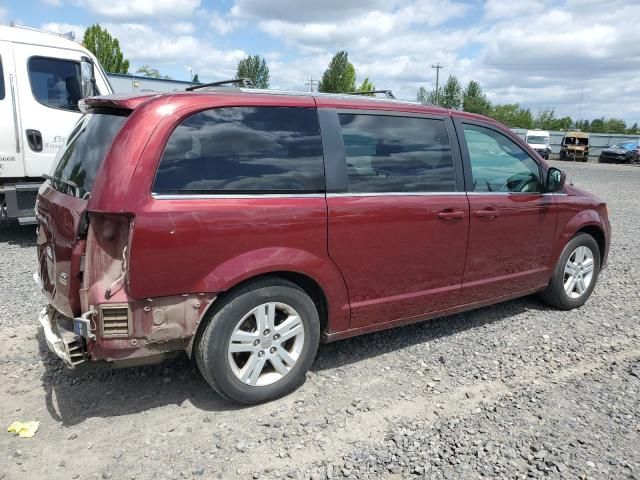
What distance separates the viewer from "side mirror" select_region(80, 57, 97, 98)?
282 inches

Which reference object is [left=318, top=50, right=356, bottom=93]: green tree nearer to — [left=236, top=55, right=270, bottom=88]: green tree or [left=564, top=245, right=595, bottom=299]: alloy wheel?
[left=236, top=55, right=270, bottom=88]: green tree

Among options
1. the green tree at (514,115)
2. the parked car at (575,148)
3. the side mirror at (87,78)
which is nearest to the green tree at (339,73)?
the parked car at (575,148)

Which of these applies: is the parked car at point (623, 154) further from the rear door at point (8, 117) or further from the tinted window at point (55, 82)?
the rear door at point (8, 117)

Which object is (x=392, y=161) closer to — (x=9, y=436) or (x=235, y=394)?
(x=235, y=394)

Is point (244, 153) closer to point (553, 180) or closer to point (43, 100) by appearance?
point (553, 180)

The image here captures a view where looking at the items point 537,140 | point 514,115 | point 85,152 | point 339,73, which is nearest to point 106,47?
point 339,73

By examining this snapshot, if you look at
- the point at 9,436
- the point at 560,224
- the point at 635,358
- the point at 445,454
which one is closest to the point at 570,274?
the point at 560,224

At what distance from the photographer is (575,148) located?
3853 cm

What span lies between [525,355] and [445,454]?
158 centimetres

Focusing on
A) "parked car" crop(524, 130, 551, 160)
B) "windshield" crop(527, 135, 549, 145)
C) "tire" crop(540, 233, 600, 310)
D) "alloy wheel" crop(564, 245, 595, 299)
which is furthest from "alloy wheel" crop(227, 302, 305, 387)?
"windshield" crop(527, 135, 549, 145)

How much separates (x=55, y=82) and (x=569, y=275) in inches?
261

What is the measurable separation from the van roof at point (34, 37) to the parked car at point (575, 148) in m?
38.3

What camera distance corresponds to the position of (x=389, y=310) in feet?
12.4

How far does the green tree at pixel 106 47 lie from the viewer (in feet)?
122
